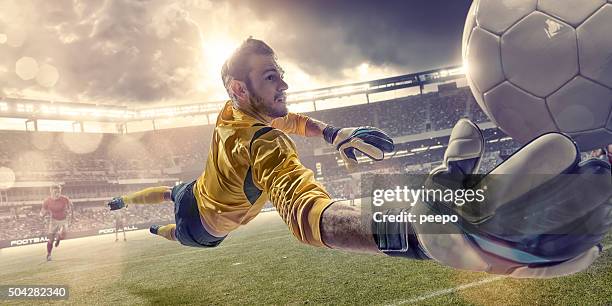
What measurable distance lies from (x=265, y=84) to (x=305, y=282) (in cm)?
283

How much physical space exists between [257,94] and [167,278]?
4770 mm

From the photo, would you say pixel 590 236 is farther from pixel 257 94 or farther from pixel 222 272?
pixel 222 272

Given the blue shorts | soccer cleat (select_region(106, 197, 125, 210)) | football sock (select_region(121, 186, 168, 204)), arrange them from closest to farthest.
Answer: the blue shorts < football sock (select_region(121, 186, 168, 204)) < soccer cleat (select_region(106, 197, 125, 210))

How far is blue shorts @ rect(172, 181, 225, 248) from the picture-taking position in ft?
9.93

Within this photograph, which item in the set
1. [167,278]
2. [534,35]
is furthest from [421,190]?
[167,278]

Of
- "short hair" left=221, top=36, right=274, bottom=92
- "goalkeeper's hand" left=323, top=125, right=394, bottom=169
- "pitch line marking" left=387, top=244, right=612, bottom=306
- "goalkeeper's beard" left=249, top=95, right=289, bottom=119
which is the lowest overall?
"pitch line marking" left=387, top=244, right=612, bottom=306

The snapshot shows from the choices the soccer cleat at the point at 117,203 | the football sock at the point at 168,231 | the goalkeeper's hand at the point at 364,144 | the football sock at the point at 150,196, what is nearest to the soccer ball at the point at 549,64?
the goalkeeper's hand at the point at 364,144

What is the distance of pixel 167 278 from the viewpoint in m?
6.02

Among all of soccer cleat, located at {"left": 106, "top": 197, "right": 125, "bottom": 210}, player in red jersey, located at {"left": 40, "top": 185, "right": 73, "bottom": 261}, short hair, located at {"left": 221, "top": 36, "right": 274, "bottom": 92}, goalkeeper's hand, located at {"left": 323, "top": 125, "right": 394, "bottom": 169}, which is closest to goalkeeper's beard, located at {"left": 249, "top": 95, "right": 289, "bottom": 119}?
short hair, located at {"left": 221, "top": 36, "right": 274, "bottom": 92}

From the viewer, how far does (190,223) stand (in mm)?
3072

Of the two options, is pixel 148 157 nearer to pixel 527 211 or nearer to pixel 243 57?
pixel 243 57

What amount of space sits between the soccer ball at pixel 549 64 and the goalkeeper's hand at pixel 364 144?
5.01ft

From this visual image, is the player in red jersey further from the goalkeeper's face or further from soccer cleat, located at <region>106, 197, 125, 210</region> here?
the goalkeeper's face

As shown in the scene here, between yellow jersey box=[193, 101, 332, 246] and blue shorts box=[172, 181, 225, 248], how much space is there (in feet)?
0.32
